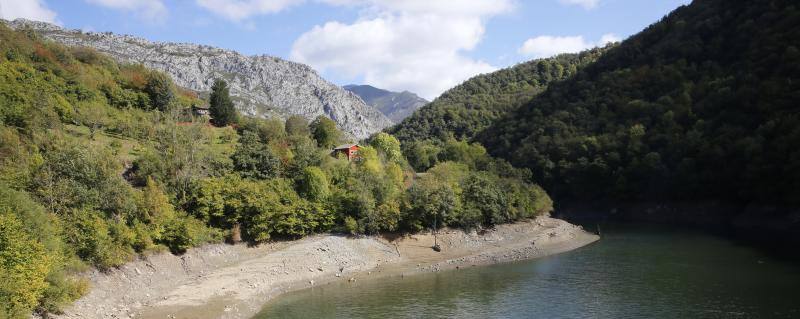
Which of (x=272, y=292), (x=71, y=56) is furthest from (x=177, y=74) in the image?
(x=272, y=292)

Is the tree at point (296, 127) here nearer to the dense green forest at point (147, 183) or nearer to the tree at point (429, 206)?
the dense green forest at point (147, 183)

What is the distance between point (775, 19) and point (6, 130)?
111780mm

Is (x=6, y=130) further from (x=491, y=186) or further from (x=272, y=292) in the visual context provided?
(x=491, y=186)

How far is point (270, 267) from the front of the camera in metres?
45.9

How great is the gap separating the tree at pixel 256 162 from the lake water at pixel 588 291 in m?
16.9

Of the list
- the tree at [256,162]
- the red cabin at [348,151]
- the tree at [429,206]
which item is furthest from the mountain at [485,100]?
the tree at [256,162]

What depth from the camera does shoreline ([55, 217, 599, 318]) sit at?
119ft

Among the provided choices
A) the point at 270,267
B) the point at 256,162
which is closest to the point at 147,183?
the point at 256,162

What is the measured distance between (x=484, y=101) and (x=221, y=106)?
11472 cm

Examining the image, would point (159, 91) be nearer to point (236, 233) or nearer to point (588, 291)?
point (236, 233)

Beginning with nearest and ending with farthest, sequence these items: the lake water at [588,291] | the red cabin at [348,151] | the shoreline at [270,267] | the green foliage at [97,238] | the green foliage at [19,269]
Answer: the green foliage at [19,269], the lake water at [588,291], the shoreline at [270,267], the green foliage at [97,238], the red cabin at [348,151]

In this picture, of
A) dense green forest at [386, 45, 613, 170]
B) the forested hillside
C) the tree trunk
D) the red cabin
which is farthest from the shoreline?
dense green forest at [386, 45, 613, 170]

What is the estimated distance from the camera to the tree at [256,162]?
55.6 m

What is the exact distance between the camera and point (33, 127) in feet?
156
